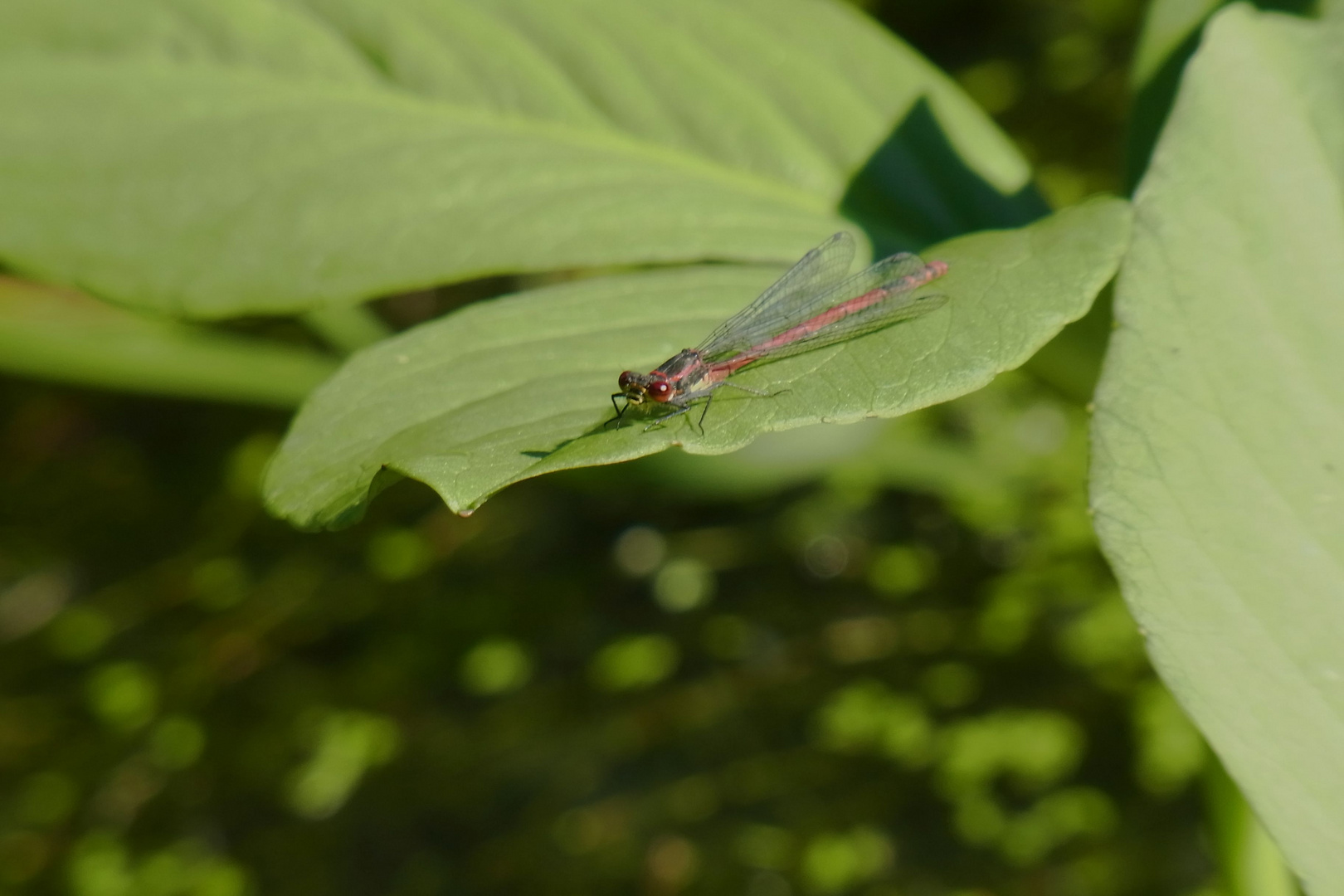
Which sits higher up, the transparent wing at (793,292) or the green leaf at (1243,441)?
the green leaf at (1243,441)

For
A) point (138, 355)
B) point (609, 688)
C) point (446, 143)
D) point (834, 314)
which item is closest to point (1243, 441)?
point (834, 314)

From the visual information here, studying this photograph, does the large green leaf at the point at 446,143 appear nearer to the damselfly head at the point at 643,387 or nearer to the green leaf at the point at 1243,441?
the damselfly head at the point at 643,387

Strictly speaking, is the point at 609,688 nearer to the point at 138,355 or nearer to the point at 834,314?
the point at 138,355

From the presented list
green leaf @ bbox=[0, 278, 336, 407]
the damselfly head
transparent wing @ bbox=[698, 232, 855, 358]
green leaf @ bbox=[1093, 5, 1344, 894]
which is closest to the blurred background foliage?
green leaf @ bbox=[0, 278, 336, 407]

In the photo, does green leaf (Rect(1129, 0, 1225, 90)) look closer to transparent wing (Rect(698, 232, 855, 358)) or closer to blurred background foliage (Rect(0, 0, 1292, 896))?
transparent wing (Rect(698, 232, 855, 358))

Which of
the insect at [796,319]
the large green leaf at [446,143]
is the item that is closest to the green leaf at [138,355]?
the large green leaf at [446,143]

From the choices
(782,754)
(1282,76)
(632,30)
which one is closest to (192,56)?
(632,30)
